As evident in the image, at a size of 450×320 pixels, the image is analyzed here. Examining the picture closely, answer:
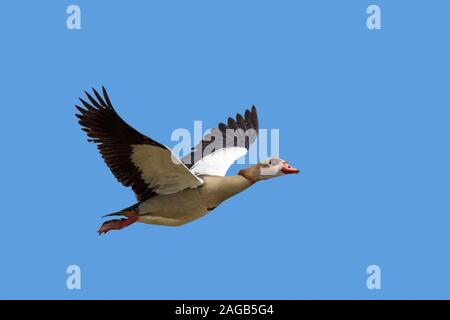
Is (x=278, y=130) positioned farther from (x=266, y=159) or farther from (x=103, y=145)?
(x=103, y=145)

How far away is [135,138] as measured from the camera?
10500 millimetres

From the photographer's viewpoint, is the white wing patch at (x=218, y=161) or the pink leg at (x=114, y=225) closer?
the pink leg at (x=114, y=225)

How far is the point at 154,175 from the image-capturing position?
10.9 metres

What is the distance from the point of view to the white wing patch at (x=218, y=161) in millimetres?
11875

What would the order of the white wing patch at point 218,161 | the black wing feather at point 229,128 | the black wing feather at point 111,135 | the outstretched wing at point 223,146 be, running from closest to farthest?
the black wing feather at point 111,135 < the white wing patch at point 218,161 < the outstretched wing at point 223,146 < the black wing feather at point 229,128

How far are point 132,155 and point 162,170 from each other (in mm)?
374

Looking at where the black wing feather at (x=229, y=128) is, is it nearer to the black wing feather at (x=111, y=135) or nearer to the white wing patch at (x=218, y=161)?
the white wing patch at (x=218, y=161)

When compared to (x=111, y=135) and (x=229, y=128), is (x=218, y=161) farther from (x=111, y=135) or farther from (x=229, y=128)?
(x=111, y=135)

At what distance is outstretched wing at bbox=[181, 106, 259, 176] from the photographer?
39.4 ft

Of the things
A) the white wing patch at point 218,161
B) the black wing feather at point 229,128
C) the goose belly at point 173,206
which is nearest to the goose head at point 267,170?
the goose belly at point 173,206

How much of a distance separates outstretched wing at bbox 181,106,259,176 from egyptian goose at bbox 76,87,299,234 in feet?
1.46

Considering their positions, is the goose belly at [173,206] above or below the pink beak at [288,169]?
below

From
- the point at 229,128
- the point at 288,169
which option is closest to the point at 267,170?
the point at 288,169

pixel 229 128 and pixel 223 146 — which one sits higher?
pixel 229 128
